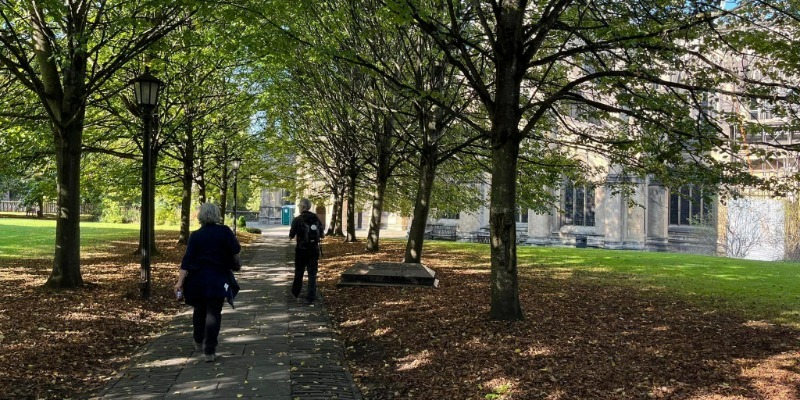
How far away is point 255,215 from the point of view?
70.2 meters

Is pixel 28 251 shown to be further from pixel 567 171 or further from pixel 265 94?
pixel 567 171

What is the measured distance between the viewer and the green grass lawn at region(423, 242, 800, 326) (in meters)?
9.29

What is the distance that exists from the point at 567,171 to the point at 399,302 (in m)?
6.74

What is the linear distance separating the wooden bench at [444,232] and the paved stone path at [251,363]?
3653 cm

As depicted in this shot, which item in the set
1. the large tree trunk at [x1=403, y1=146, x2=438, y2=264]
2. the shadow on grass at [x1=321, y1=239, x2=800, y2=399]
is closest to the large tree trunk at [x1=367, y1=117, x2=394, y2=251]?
the large tree trunk at [x1=403, y1=146, x2=438, y2=264]

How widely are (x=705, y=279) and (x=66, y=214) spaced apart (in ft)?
45.1

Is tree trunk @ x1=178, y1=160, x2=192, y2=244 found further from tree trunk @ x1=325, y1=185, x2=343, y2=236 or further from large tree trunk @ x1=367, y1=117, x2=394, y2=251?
tree trunk @ x1=325, y1=185, x2=343, y2=236

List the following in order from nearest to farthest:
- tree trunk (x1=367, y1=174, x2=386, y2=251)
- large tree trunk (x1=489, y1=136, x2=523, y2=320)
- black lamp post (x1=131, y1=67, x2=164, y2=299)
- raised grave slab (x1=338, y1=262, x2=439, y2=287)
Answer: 1. large tree trunk (x1=489, y1=136, x2=523, y2=320)
2. black lamp post (x1=131, y1=67, x2=164, y2=299)
3. raised grave slab (x1=338, y1=262, x2=439, y2=287)
4. tree trunk (x1=367, y1=174, x2=386, y2=251)

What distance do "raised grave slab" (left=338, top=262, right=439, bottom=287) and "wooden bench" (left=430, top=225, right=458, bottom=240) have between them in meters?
34.4

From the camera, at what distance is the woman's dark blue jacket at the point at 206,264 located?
18.6 feet

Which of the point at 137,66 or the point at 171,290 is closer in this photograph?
the point at 171,290

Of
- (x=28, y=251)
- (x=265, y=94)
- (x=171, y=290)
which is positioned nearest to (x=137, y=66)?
(x=265, y=94)

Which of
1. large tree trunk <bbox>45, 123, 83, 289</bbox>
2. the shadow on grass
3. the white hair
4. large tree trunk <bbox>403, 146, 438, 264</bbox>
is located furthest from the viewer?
large tree trunk <bbox>403, 146, 438, 264</bbox>

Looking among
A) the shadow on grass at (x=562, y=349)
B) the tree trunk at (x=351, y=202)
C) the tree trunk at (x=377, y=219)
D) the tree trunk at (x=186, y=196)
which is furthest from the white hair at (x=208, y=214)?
the tree trunk at (x=351, y=202)
